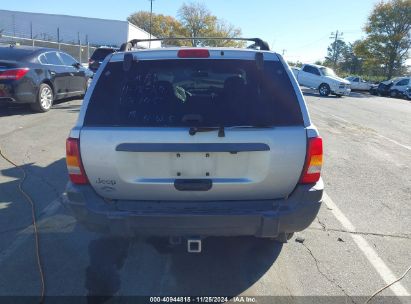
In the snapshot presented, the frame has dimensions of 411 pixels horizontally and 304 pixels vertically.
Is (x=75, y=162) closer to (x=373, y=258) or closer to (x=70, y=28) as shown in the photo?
(x=373, y=258)

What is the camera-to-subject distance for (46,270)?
3.25 metres

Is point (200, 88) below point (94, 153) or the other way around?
the other way around

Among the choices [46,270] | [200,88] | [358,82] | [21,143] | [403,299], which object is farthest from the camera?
[358,82]

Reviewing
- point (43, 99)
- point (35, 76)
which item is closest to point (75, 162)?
point (35, 76)

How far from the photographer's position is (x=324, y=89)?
24.9 meters

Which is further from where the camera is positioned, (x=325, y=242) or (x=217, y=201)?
(x=325, y=242)

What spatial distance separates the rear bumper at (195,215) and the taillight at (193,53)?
3.80 ft

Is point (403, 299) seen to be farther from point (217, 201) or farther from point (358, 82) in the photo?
point (358, 82)

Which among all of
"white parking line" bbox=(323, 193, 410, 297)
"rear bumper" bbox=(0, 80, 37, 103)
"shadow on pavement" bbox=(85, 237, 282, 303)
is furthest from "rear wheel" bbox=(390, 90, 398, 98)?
"shadow on pavement" bbox=(85, 237, 282, 303)

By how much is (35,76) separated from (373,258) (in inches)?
351

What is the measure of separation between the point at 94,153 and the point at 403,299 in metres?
2.71

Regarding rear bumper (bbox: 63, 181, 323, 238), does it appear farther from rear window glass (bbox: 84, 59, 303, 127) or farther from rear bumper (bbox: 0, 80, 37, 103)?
rear bumper (bbox: 0, 80, 37, 103)

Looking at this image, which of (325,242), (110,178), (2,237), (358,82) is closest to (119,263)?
(110,178)

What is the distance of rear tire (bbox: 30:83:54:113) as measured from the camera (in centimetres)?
990
